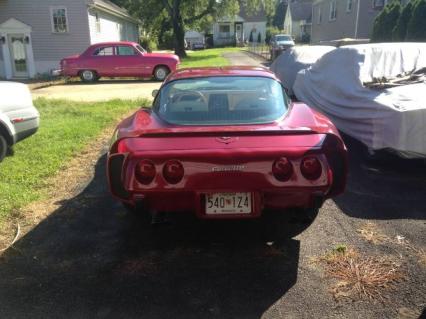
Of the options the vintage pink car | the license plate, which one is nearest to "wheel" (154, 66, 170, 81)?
the vintage pink car

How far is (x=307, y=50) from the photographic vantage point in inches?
462

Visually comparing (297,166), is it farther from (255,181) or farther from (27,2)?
(27,2)

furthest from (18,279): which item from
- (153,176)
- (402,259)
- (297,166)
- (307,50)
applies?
(307,50)

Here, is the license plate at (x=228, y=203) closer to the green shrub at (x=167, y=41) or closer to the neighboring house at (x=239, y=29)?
the green shrub at (x=167, y=41)

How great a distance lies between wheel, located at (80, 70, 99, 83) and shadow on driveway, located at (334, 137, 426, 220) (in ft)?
48.1

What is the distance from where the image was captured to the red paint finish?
61.4 feet

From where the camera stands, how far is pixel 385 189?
16.9 ft

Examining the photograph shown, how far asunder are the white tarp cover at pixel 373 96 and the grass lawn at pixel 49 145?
13.4 feet

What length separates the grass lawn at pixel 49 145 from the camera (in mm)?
5238

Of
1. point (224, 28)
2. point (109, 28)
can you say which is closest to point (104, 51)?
point (109, 28)

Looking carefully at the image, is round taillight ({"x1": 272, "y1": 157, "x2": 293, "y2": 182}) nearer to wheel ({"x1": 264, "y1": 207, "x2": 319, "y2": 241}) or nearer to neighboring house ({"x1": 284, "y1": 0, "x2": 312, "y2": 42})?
wheel ({"x1": 264, "y1": 207, "x2": 319, "y2": 241})

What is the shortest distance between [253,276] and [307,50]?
9375 millimetres

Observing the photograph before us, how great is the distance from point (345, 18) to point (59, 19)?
1837 cm

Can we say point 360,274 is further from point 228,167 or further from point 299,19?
point 299,19
